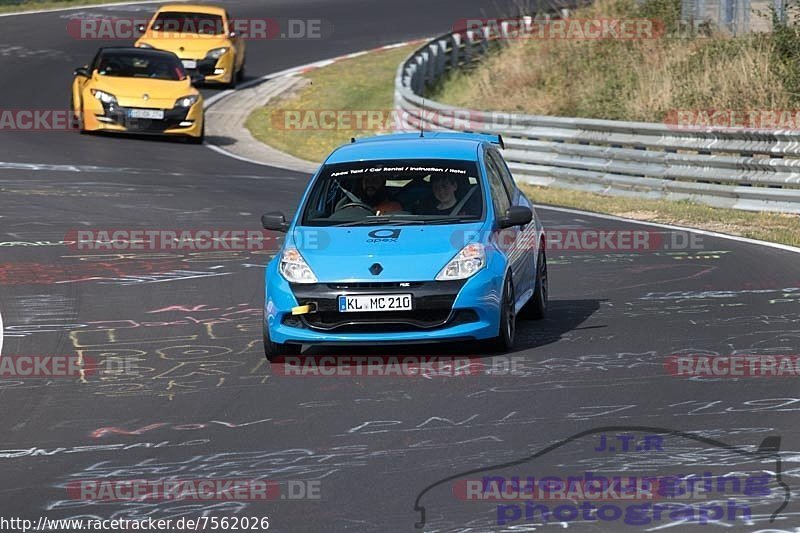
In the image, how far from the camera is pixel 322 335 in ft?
34.1

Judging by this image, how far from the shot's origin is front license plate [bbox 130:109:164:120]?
1055 inches

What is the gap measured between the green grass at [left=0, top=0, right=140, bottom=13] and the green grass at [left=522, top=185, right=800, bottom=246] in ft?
94.6

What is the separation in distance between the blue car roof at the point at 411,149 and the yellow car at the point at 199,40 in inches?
892

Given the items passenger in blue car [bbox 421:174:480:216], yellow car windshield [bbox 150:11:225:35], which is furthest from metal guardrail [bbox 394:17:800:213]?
yellow car windshield [bbox 150:11:225:35]

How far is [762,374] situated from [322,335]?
285 centimetres

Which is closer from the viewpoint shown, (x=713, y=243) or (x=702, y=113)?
(x=713, y=243)

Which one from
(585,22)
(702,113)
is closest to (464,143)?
(702,113)

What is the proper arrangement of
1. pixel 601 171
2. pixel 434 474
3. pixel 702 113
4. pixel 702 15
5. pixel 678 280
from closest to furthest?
1. pixel 434 474
2. pixel 678 280
3. pixel 601 171
4. pixel 702 113
5. pixel 702 15

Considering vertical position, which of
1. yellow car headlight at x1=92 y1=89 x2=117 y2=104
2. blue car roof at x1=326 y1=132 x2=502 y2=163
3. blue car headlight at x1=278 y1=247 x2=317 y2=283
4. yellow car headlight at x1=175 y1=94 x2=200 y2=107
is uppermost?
blue car roof at x1=326 y1=132 x2=502 y2=163

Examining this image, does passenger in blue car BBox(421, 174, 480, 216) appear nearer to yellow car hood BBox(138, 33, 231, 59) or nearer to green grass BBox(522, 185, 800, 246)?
green grass BBox(522, 185, 800, 246)

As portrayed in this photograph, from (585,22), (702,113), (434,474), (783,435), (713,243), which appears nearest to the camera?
(434,474)

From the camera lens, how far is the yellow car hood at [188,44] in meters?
34.2

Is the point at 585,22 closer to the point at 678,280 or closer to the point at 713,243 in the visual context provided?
the point at 713,243

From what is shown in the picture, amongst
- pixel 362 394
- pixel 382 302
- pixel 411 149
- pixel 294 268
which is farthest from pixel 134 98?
pixel 362 394
